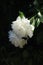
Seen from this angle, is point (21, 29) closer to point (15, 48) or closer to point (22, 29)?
point (22, 29)

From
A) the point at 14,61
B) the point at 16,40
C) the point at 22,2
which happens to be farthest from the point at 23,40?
the point at 14,61

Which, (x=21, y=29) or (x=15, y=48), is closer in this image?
(x=21, y=29)

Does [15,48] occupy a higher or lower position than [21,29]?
higher

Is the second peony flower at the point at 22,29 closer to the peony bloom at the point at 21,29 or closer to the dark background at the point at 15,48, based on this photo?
the peony bloom at the point at 21,29

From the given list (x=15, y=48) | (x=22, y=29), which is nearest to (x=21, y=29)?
(x=22, y=29)

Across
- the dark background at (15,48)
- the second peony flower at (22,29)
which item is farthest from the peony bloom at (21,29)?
the dark background at (15,48)

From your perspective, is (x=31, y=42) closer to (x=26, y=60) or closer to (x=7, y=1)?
(x=26, y=60)

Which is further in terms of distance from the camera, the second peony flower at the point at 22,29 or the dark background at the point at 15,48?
the dark background at the point at 15,48

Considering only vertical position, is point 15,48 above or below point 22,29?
above

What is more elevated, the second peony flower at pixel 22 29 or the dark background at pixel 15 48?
the dark background at pixel 15 48
